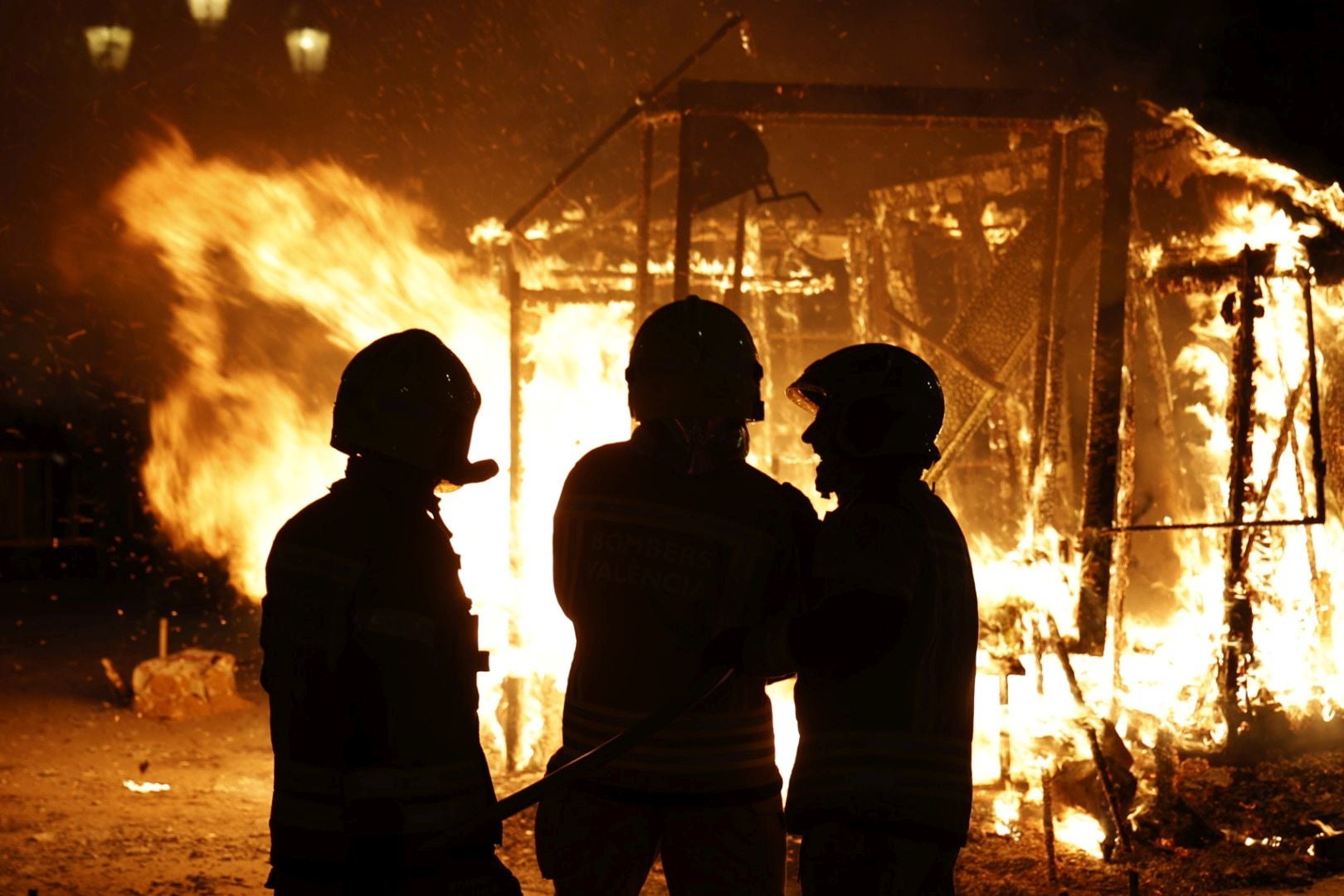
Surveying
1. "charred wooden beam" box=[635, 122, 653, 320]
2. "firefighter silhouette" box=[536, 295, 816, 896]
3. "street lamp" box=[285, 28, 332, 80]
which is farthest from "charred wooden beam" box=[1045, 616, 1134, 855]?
"street lamp" box=[285, 28, 332, 80]

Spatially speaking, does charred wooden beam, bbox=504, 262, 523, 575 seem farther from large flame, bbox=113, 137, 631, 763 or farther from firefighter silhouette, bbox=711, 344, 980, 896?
firefighter silhouette, bbox=711, 344, 980, 896

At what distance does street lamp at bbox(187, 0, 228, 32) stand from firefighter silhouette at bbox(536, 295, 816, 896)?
14392mm

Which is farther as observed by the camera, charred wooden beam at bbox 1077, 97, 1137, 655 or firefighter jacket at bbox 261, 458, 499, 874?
charred wooden beam at bbox 1077, 97, 1137, 655

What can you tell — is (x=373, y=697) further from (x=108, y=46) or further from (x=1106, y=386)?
(x=108, y=46)

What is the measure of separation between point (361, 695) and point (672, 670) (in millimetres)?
920

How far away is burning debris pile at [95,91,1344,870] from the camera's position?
Result: 24.0ft

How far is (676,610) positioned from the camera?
3.10m

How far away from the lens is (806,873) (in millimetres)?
2830

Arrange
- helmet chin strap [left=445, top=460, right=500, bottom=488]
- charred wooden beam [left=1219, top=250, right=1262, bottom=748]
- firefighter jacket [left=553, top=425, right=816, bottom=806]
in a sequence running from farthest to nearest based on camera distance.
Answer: charred wooden beam [left=1219, top=250, right=1262, bottom=748] → firefighter jacket [left=553, top=425, right=816, bottom=806] → helmet chin strap [left=445, top=460, right=500, bottom=488]

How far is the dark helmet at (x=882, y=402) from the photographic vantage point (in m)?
2.88

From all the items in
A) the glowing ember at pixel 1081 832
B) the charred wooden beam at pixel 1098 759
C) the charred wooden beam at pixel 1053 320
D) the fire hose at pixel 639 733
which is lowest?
the glowing ember at pixel 1081 832

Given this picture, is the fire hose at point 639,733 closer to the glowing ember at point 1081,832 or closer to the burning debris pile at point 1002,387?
the burning debris pile at point 1002,387

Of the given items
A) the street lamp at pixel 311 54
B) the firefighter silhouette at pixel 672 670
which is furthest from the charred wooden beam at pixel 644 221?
the street lamp at pixel 311 54

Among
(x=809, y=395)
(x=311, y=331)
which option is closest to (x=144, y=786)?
(x=809, y=395)
